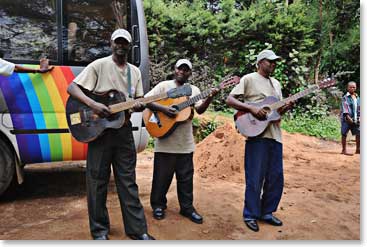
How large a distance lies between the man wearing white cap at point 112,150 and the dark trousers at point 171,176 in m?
0.63

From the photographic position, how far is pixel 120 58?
329 centimetres

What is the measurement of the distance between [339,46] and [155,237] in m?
10.3

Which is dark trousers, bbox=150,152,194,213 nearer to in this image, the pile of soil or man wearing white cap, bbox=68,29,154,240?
man wearing white cap, bbox=68,29,154,240

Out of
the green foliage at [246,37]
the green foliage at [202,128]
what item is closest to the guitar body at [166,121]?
the green foliage at [202,128]

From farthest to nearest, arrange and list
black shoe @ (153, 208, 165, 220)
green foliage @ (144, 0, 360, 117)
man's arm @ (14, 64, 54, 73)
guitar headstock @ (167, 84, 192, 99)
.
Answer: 1. green foliage @ (144, 0, 360, 117)
2. man's arm @ (14, 64, 54, 73)
3. black shoe @ (153, 208, 165, 220)
4. guitar headstock @ (167, 84, 192, 99)

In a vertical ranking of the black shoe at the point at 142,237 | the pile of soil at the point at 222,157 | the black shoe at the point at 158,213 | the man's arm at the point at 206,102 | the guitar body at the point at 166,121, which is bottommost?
the black shoe at the point at 142,237

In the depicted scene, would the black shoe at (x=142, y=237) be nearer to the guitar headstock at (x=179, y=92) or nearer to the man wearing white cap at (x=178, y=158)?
the man wearing white cap at (x=178, y=158)

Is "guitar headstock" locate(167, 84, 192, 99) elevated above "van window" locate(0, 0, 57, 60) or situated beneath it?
situated beneath

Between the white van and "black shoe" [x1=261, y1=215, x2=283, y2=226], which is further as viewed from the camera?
the white van

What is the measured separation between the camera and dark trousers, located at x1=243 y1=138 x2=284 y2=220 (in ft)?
12.5

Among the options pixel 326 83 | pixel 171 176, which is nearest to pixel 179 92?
pixel 171 176

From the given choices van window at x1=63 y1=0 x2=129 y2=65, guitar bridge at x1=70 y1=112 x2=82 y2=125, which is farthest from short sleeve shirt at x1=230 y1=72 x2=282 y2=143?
van window at x1=63 y1=0 x2=129 y2=65

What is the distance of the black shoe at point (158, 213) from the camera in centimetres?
Answer: 393

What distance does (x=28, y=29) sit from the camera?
428cm
